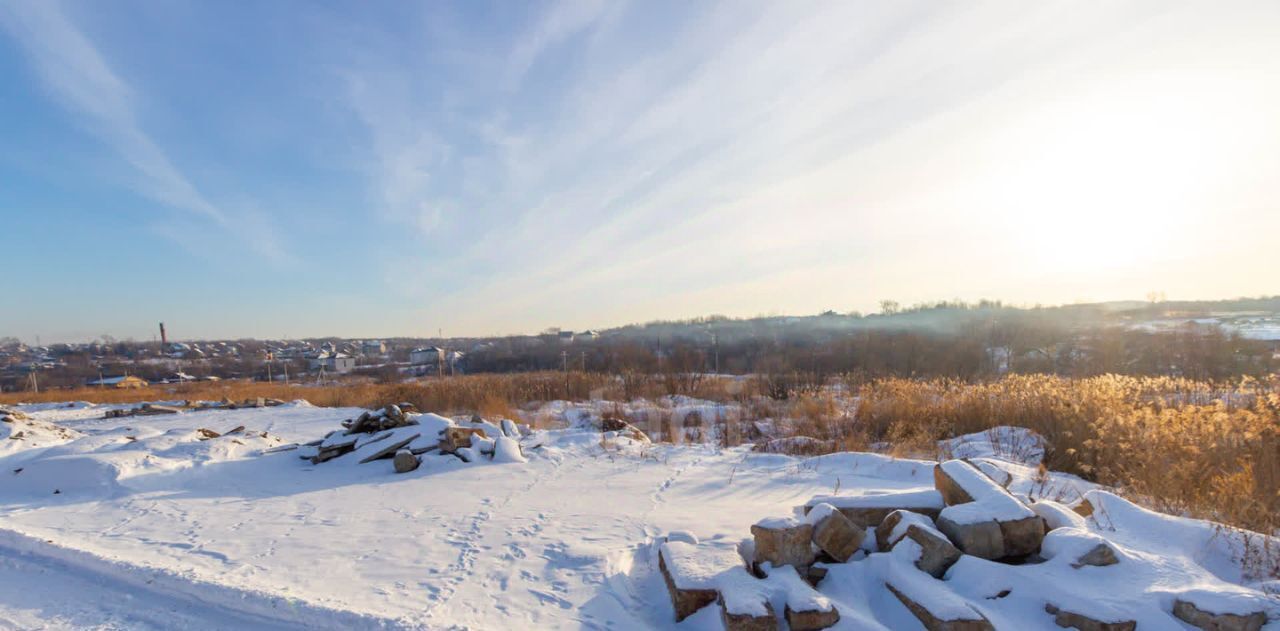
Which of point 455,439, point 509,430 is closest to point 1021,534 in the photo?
point 455,439

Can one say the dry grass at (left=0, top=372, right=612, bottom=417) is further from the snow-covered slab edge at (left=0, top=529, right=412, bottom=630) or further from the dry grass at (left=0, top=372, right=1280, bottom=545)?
the snow-covered slab edge at (left=0, top=529, right=412, bottom=630)

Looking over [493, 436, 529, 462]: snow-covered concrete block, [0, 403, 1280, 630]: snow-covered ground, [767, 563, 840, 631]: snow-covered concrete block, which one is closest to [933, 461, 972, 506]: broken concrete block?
[0, 403, 1280, 630]: snow-covered ground

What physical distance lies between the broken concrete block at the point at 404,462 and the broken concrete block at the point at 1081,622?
658 centimetres

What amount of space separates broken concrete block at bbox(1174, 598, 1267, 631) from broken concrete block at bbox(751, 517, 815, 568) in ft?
5.58

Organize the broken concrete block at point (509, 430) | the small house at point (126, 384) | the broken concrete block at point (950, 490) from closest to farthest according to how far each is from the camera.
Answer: the broken concrete block at point (950, 490), the broken concrete block at point (509, 430), the small house at point (126, 384)

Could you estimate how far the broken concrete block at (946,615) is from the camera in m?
2.56

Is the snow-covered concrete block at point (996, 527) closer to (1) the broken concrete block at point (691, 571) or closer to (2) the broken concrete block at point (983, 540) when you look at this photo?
(2) the broken concrete block at point (983, 540)

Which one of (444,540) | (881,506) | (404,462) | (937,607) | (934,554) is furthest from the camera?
(404,462)

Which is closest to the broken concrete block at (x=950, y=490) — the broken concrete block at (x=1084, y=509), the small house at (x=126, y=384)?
the broken concrete block at (x=1084, y=509)

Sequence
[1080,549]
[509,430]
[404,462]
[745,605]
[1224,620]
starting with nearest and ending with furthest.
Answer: [1224,620]
[745,605]
[1080,549]
[404,462]
[509,430]

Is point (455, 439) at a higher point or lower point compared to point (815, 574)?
higher

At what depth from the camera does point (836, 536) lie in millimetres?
3393

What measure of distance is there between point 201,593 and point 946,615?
4258 mm

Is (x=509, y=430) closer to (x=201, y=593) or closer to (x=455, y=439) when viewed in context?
(x=455, y=439)
